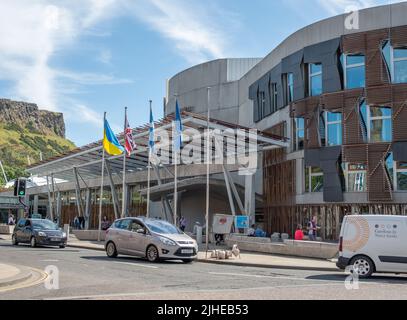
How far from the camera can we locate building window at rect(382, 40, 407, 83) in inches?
1206

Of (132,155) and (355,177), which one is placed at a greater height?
(132,155)

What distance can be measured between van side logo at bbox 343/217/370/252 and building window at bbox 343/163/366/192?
1624 cm

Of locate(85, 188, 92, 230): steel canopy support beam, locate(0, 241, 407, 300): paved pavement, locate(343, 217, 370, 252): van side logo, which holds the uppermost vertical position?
locate(85, 188, 92, 230): steel canopy support beam

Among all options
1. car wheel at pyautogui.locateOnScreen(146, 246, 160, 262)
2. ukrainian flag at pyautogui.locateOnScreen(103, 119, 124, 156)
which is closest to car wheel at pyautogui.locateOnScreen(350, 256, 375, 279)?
car wheel at pyautogui.locateOnScreen(146, 246, 160, 262)

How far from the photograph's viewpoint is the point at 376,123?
3136cm

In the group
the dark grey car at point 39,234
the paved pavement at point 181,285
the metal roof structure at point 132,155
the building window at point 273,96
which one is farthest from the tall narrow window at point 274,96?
the paved pavement at point 181,285

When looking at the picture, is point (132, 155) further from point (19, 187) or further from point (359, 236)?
point (359, 236)

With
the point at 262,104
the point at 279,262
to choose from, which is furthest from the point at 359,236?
the point at 262,104

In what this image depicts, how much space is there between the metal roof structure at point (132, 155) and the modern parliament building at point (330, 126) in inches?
7.2

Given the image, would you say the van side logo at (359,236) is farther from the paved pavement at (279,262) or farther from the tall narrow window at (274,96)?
the tall narrow window at (274,96)

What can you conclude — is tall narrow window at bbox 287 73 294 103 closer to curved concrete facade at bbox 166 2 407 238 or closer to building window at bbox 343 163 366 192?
curved concrete facade at bbox 166 2 407 238

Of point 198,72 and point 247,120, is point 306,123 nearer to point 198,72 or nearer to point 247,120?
point 247,120

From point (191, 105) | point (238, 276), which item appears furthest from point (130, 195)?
point (238, 276)

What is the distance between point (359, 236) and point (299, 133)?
20.5m
